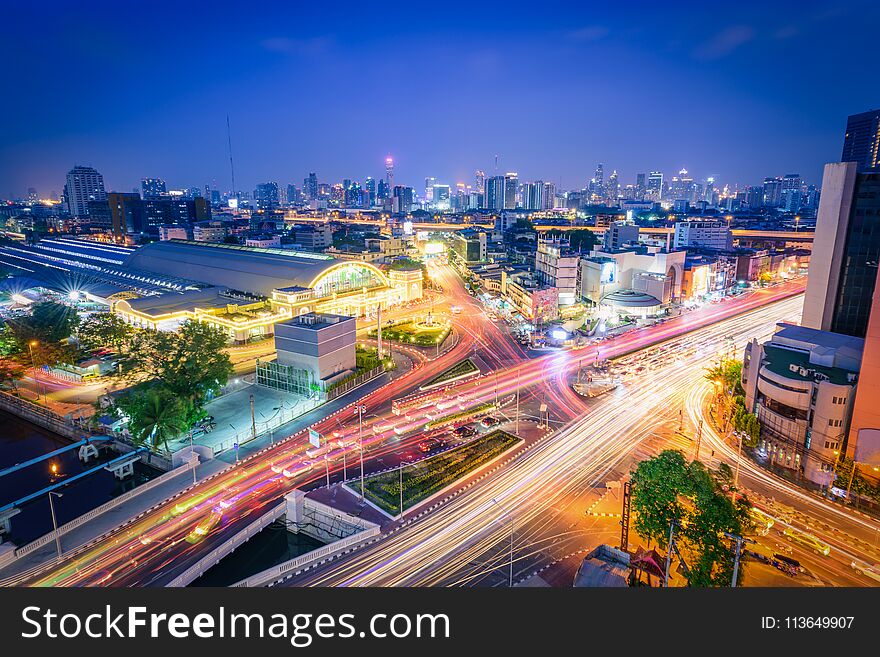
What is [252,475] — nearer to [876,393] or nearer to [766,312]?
[876,393]

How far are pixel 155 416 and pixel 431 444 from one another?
15.5 meters

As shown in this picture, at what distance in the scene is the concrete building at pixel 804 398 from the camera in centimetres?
2516

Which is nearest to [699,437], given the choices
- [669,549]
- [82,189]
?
[669,549]

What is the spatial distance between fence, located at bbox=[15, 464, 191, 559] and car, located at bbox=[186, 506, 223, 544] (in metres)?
4.06

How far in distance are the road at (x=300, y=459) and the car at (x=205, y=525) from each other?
0.04 m

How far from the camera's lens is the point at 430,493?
78.6ft

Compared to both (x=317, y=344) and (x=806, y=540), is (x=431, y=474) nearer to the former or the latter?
(x=317, y=344)

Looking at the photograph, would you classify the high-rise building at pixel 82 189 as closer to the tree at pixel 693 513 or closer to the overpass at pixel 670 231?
the overpass at pixel 670 231

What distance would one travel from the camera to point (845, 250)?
36219 mm

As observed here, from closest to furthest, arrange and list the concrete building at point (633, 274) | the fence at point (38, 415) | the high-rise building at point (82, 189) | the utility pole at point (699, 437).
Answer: the utility pole at point (699, 437)
the fence at point (38, 415)
the concrete building at point (633, 274)
the high-rise building at point (82, 189)

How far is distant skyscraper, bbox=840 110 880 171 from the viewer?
147m

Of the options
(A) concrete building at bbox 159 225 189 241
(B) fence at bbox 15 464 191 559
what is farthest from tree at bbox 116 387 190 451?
(A) concrete building at bbox 159 225 189 241

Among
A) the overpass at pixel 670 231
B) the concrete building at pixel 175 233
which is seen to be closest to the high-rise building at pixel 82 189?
the concrete building at pixel 175 233

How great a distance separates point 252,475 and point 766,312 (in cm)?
6119
